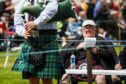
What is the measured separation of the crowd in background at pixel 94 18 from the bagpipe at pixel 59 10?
36.6 ft

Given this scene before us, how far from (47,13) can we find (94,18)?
50.5ft

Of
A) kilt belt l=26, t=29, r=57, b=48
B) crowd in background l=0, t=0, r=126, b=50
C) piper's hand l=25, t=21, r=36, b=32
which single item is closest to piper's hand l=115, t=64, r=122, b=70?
kilt belt l=26, t=29, r=57, b=48

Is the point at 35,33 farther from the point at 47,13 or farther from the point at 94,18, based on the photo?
the point at 94,18

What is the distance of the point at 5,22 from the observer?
18938 millimetres

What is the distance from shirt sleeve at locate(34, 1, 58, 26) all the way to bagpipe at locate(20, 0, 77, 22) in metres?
0.06

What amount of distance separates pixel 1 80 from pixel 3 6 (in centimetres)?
1053

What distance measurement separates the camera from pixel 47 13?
704cm

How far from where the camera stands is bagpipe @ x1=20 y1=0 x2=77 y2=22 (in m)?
7.07

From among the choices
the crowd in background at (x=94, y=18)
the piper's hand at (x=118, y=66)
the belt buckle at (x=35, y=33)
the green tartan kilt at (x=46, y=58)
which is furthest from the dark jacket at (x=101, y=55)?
the crowd in background at (x=94, y=18)

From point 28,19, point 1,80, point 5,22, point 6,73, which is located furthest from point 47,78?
point 5,22

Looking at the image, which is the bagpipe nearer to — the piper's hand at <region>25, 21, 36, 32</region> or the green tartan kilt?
the piper's hand at <region>25, 21, 36, 32</region>

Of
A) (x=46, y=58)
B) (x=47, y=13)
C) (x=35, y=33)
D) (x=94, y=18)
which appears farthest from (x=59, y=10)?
(x=94, y=18)

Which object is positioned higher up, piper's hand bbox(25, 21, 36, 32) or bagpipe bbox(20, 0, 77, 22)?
bagpipe bbox(20, 0, 77, 22)

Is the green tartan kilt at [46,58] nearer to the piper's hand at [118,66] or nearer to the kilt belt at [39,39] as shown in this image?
the kilt belt at [39,39]
